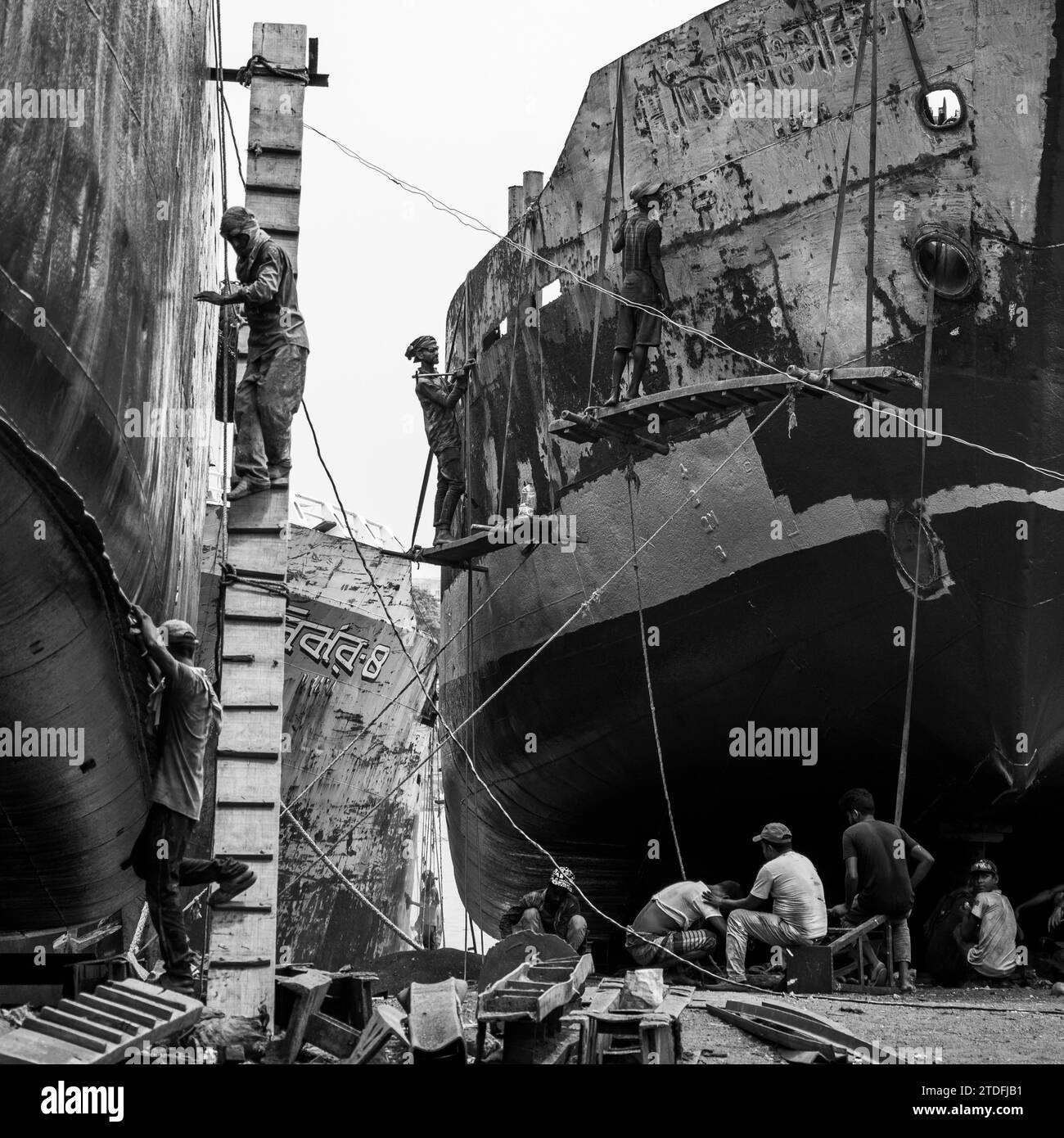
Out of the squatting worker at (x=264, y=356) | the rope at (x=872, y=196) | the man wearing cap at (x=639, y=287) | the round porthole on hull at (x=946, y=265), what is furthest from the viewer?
the man wearing cap at (x=639, y=287)

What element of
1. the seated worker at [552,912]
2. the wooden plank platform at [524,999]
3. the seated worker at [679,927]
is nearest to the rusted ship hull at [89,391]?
the wooden plank platform at [524,999]

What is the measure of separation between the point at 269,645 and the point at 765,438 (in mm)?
5105

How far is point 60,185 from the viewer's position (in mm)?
6148

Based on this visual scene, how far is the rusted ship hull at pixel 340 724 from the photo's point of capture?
20.2 m

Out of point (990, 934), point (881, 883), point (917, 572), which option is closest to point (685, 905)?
point (881, 883)

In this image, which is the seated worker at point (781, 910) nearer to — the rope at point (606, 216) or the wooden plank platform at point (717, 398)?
the wooden plank platform at point (717, 398)

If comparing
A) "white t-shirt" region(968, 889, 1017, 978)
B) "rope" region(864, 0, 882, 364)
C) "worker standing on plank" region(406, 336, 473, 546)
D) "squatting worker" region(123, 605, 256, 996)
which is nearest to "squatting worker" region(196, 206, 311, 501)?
"squatting worker" region(123, 605, 256, 996)

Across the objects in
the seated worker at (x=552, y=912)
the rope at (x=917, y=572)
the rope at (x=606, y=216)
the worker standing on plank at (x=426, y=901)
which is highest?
the rope at (x=606, y=216)

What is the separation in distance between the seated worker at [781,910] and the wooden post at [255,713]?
328cm

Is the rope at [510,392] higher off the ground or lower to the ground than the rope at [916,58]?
lower

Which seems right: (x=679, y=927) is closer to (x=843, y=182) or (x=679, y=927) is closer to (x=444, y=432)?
(x=843, y=182)

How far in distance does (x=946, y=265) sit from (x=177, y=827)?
20.8 ft

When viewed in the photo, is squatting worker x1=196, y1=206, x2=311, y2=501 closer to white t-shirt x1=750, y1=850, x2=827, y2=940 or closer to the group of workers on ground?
the group of workers on ground

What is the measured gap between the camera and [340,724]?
811 inches
